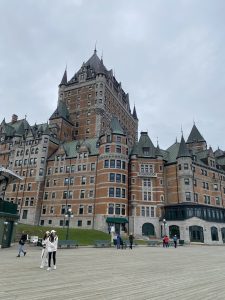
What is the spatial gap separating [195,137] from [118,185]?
35.3 meters

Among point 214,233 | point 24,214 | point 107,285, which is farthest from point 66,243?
point 24,214

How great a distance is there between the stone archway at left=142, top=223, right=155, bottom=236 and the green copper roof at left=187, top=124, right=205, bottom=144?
33.4 m

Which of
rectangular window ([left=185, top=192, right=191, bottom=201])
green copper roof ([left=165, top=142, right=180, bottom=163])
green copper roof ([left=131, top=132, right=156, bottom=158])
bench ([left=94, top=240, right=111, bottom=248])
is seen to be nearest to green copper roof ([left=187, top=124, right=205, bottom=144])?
green copper roof ([left=165, top=142, right=180, bottom=163])

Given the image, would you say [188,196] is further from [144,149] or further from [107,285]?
[107,285]

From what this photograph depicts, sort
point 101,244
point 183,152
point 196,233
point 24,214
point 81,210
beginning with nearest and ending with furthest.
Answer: point 101,244, point 196,233, point 81,210, point 183,152, point 24,214

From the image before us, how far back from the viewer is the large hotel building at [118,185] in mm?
52812

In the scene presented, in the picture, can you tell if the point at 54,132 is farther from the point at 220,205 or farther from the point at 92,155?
the point at 220,205

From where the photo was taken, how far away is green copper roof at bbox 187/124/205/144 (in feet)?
251

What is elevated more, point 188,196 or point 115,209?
point 188,196

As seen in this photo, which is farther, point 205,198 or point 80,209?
point 205,198

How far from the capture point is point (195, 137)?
77500 mm

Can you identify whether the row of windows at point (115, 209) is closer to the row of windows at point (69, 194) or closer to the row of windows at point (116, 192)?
the row of windows at point (116, 192)

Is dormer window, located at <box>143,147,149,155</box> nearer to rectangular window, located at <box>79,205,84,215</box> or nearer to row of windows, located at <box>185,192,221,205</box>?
row of windows, located at <box>185,192,221,205</box>

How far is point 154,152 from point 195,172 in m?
10.1
